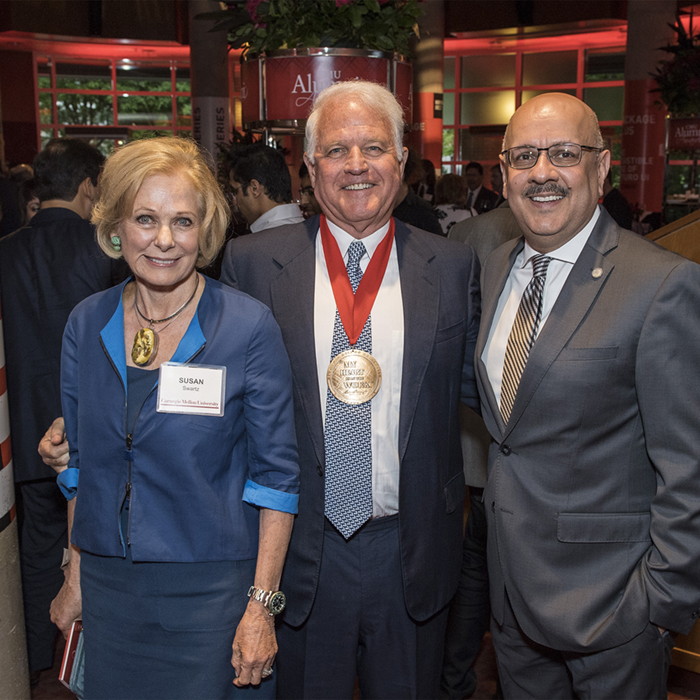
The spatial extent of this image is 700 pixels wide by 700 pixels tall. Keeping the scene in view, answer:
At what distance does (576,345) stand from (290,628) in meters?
1.03

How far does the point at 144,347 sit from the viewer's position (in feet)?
5.33

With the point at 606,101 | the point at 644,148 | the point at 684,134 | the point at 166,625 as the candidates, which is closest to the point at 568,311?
the point at 166,625

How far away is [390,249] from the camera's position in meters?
1.97

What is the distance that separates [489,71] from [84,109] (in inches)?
338

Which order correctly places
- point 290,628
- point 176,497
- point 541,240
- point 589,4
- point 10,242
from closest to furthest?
point 176,497, point 541,240, point 290,628, point 10,242, point 589,4

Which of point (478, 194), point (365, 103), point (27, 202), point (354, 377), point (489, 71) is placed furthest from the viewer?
point (489, 71)

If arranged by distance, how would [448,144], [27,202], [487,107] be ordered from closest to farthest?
[27,202]
[487,107]
[448,144]

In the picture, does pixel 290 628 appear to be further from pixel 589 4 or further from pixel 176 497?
pixel 589 4

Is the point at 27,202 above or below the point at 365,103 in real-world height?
below

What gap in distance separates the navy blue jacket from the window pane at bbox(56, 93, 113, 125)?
15.8 meters

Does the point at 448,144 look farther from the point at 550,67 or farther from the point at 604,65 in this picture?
the point at 604,65

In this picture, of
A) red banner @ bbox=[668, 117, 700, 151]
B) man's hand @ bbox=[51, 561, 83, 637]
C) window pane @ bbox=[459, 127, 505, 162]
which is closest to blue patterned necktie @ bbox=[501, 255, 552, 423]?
man's hand @ bbox=[51, 561, 83, 637]

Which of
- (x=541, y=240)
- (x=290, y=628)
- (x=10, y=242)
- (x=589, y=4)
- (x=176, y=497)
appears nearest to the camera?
(x=176, y=497)

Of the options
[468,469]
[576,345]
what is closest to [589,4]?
[468,469]
